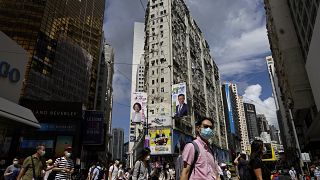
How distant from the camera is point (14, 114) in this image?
38.9ft

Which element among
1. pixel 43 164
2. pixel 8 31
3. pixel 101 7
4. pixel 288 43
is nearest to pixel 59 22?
pixel 8 31

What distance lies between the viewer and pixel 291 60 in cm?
3378

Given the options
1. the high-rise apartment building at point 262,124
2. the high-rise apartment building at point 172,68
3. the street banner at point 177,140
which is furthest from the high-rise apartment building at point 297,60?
the high-rise apartment building at point 262,124

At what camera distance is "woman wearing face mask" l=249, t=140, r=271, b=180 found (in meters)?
4.33

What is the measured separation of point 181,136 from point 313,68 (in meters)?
26.2

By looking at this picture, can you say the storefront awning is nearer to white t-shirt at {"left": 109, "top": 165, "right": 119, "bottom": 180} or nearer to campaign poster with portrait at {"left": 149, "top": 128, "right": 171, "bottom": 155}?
white t-shirt at {"left": 109, "top": 165, "right": 119, "bottom": 180}

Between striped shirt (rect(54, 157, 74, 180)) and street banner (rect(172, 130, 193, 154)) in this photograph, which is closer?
striped shirt (rect(54, 157, 74, 180))

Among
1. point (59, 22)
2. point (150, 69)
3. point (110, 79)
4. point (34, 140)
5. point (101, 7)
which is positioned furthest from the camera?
point (110, 79)

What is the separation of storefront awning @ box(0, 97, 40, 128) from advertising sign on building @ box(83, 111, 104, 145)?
19080mm

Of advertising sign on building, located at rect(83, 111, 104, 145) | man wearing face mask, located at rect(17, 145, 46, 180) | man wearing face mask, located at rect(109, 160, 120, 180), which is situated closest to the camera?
man wearing face mask, located at rect(17, 145, 46, 180)

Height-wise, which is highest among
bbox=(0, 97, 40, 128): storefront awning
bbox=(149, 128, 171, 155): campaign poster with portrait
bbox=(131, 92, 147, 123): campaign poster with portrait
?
bbox=(131, 92, 147, 123): campaign poster with portrait

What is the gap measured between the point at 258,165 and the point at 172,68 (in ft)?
146

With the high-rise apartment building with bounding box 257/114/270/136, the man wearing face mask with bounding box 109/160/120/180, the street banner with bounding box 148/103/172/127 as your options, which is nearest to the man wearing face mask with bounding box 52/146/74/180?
the man wearing face mask with bounding box 109/160/120/180

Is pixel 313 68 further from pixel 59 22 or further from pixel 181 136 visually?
pixel 59 22
